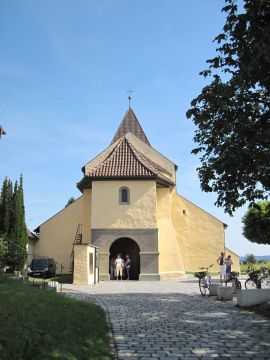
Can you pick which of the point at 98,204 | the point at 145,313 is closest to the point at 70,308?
the point at 145,313

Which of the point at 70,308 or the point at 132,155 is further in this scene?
the point at 132,155

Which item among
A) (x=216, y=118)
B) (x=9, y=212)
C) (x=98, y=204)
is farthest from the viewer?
(x=98, y=204)

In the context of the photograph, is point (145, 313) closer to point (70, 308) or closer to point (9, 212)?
point (70, 308)

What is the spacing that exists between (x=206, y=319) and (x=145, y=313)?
6.12 feet

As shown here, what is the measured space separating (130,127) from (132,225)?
50.2 ft

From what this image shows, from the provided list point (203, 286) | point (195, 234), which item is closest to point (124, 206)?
point (195, 234)

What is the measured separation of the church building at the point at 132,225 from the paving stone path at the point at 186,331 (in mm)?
11951

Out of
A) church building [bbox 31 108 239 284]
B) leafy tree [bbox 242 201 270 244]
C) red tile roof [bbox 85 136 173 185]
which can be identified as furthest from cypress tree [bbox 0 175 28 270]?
leafy tree [bbox 242 201 270 244]

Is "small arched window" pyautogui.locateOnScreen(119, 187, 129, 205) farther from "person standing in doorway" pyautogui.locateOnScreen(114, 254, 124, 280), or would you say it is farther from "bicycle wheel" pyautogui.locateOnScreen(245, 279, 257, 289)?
"bicycle wheel" pyautogui.locateOnScreen(245, 279, 257, 289)

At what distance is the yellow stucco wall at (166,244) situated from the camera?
31.2 m

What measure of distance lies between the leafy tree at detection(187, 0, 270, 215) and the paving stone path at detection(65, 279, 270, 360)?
3140 mm

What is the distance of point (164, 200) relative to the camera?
33594 mm

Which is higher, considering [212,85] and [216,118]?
[212,85]

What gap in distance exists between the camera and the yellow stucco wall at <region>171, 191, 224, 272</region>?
3712cm
